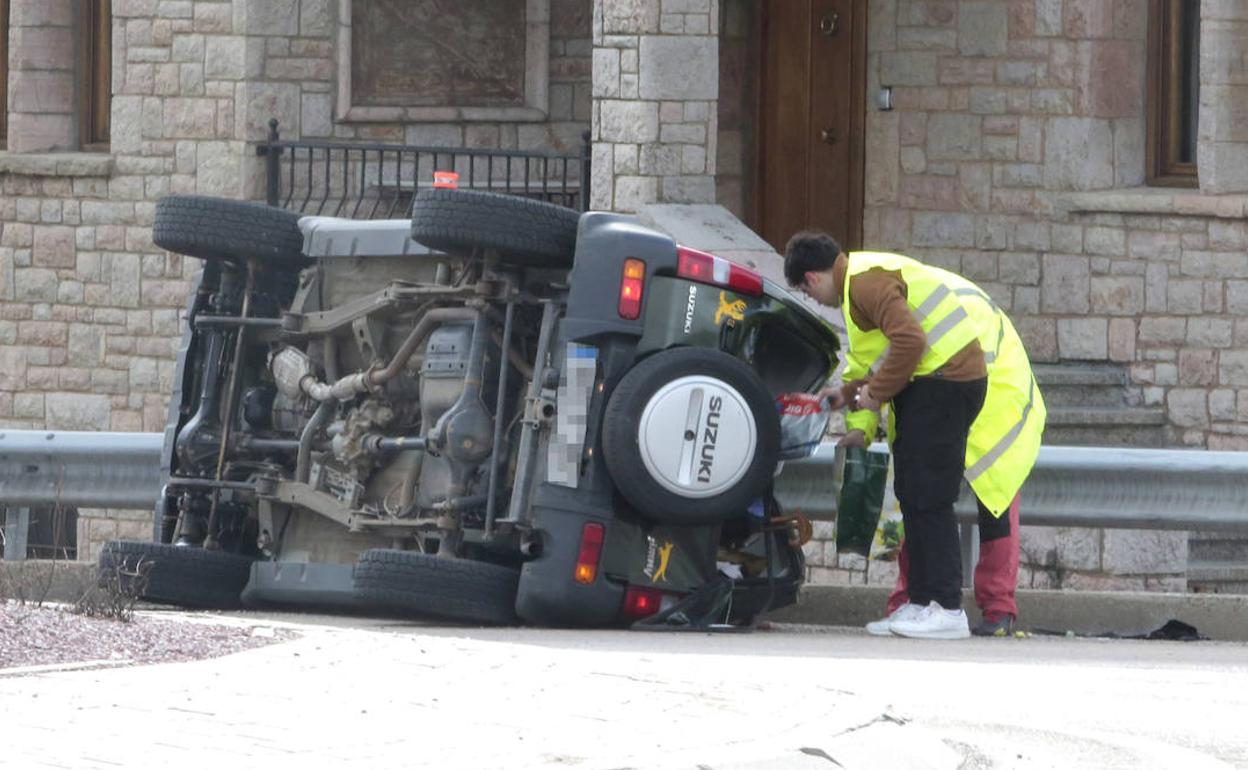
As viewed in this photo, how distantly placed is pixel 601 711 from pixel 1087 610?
397 cm

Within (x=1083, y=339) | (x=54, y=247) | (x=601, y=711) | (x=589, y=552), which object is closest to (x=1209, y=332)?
(x=1083, y=339)

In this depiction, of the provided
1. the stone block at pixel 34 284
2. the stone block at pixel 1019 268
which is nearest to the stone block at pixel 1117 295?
the stone block at pixel 1019 268

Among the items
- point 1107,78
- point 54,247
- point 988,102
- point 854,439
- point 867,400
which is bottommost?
→ point 854,439

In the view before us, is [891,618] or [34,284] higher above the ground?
[34,284]

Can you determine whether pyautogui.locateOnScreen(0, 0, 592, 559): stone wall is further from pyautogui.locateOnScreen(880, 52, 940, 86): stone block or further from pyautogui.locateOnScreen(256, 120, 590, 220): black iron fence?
pyautogui.locateOnScreen(880, 52, 940, 86): stone block

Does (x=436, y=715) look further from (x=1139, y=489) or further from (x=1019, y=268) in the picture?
(x=1019, y=268)

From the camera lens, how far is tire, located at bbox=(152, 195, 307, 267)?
942 centimetres

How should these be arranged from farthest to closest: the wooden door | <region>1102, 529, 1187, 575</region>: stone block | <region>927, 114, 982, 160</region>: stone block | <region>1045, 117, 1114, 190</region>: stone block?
the wooden door → <region>927, 114, 982, 160</region>: stone block → <region>1045, 117, 1114, 190</region>: stone block → <region>1102, 529, 1187, 575</region>: stone block

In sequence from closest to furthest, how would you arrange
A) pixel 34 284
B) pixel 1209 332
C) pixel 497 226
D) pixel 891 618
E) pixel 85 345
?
1. pixel 497 226
2. pixel 891 618
3. pixel 1209 332
4. pixel 85 345
5. pixel 34 284

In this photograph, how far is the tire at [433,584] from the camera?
28.0 feet

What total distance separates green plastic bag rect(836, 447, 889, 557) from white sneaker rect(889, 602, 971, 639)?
32 cm

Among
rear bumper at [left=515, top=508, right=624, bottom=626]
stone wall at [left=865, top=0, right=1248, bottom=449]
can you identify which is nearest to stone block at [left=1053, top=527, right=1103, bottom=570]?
stone wall at [left=865, top=0, right=1248, bottom=449]

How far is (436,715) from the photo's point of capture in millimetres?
6102

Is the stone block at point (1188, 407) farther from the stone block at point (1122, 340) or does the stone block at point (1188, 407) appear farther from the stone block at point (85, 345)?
the stone block at point (85, 345)
